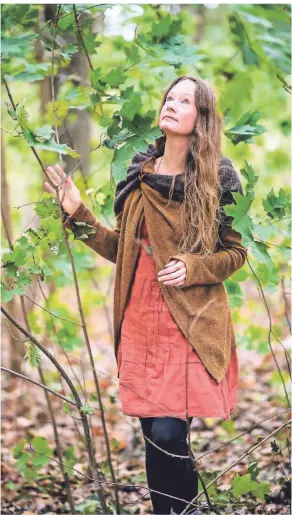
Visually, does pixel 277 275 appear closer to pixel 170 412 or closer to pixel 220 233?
pixel 220 233

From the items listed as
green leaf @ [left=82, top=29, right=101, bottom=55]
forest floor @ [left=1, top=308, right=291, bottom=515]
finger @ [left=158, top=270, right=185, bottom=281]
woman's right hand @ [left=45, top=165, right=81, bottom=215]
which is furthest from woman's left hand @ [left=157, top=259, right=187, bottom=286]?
green leaf @ [left=82, top=29, right=101, bottom=55]

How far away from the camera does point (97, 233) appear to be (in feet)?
7.84

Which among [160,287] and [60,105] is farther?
[60,105]

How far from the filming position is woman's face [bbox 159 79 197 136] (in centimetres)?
219

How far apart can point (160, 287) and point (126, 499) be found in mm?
1389

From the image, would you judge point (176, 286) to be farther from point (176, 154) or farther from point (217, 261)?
point (176, 154)

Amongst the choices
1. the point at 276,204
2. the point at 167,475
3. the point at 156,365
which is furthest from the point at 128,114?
the point at 167,475

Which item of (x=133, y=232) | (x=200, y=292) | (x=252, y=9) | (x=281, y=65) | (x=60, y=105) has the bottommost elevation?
(x=200, y=292)

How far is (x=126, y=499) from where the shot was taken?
9.91 ft

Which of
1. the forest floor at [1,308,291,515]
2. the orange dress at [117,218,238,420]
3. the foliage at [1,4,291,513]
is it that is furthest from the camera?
the forest floor at [1,308,291,515]

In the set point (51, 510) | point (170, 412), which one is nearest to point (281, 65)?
Answer: point (170, 412)

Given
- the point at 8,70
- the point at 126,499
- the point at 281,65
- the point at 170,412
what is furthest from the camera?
the point at 126,499

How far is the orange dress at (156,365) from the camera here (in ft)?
7.01

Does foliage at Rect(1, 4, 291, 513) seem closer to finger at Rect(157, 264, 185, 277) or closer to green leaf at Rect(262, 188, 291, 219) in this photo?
green leaf at Rect(262, 188, 291, 219)
